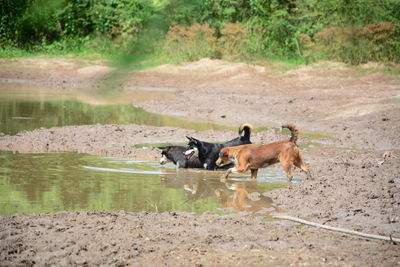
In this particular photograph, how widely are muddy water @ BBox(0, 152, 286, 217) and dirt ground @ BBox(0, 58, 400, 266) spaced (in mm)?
613

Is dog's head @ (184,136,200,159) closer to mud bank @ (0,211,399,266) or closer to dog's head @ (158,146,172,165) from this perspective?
dog's head @ (158,146,172,165)

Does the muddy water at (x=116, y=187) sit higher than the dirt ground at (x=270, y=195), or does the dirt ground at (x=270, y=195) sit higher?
the dirt ground at (x=270, y=195)

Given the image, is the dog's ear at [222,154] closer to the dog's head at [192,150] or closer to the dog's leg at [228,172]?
the dog's leg at [228,172]

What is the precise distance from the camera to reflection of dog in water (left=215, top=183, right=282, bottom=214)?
283 inches

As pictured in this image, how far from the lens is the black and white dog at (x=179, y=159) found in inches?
410

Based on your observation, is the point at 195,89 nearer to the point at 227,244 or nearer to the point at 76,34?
the point at 227,244

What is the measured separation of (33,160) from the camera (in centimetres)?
1045

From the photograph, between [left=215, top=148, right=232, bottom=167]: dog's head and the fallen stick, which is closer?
the fallen stick

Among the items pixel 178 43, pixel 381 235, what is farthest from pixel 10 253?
pixel 178 43

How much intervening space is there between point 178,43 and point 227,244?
11.8 feet

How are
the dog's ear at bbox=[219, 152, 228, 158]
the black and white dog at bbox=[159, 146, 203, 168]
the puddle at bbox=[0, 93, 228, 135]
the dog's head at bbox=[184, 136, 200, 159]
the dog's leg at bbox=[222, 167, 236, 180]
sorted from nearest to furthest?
the dog's leg at bbox=[222, 167, 236, 180]
the dog's ear at bbox=[219, 152, 228, 158]
the dog's head at bbox=[184, 136, 200, 159]
the black and white dog at bbox=[159, 146, 203, 168]
the puddle at bbox=[0, 93, 228, 135]

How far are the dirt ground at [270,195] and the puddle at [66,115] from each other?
3.04 ft

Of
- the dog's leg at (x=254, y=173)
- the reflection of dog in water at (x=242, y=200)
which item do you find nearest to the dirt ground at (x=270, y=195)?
the reflection of dog in water at (x=242, y=200)

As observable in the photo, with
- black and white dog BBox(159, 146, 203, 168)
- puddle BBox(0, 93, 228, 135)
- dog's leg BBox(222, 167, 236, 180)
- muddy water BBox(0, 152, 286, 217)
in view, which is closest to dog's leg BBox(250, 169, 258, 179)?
muddy water BBox(0, 152, 286, 217)
